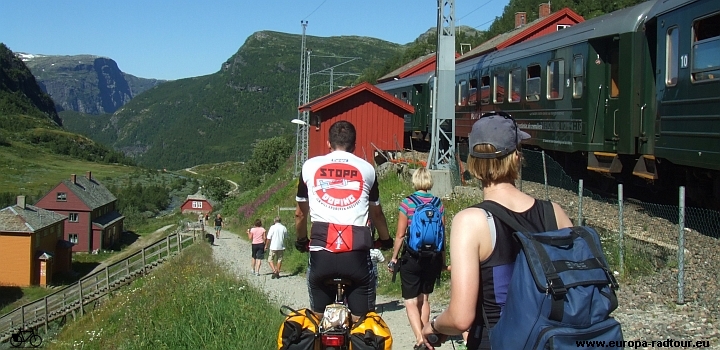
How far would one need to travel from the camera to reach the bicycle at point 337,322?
4.74 metres

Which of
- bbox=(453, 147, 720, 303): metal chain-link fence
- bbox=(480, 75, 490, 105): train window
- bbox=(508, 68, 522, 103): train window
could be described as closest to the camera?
bbox=(453, 147, 720, 303): metal chain-link fence

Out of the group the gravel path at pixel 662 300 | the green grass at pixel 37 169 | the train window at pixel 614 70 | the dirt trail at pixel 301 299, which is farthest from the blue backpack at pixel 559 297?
the green grass at pixel 37 169

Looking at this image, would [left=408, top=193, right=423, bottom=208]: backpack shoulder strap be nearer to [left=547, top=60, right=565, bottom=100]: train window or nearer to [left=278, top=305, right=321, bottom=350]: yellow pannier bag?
[left=278, top=305, right=321, bottom=350]: yellow pannier bag

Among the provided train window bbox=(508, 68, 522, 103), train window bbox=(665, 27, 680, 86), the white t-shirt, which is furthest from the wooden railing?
train window bbox=(665, 27, 680, 86)

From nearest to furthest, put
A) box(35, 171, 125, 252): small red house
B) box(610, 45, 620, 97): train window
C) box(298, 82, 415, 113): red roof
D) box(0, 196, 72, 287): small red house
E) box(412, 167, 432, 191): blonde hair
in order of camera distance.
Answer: box(412, 167, 432, 191): blonde hair < box(610, 45, 620, 97): train window < box(298, 82, 415, 113): red roof < box(0, 196, 72, 287): small red house < box(35, 171, 125, 252): small red house

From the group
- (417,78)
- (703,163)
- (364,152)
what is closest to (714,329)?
(703,163)

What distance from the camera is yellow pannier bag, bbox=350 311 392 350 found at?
185 inches

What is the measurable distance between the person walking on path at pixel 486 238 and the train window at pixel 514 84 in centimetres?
1533

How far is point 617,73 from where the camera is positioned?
1338 cm

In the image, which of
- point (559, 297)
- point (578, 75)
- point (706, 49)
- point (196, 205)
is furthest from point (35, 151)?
point (559, 297)

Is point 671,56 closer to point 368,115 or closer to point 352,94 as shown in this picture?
point 352,94

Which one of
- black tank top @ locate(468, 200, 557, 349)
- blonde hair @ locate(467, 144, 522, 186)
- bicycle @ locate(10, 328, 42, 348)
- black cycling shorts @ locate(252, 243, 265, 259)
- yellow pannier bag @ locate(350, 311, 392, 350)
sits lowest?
bicycle @ locate(10, 328, 42, 348)

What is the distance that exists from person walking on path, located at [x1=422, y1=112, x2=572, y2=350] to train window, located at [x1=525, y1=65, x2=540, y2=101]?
14111mm

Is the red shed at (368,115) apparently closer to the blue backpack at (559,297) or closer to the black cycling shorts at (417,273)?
the black cycling shorts at (417,273)
